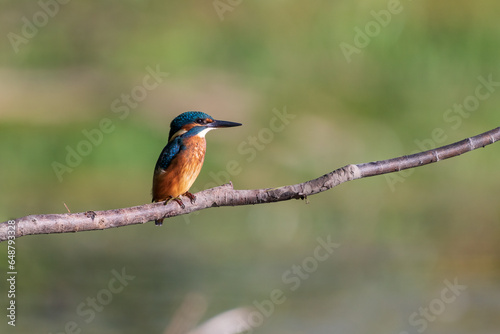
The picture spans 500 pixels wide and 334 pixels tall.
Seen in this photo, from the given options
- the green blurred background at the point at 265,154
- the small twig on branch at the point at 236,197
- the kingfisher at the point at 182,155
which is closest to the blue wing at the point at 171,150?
the kingfisher at the point at 182,155

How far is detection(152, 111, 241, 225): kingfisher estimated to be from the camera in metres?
2.89

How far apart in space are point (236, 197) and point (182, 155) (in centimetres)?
67

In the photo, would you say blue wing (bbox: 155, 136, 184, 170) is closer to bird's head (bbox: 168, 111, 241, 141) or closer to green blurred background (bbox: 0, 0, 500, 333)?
bird's head (bbox: 168, 111, 241, 141)

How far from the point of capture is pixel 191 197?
2.48 metres

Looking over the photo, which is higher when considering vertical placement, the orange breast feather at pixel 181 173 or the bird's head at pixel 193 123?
the bird's head at pixel 193 123

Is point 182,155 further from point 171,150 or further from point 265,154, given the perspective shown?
point 265,154

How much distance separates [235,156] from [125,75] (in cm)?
133

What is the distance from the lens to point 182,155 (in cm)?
298

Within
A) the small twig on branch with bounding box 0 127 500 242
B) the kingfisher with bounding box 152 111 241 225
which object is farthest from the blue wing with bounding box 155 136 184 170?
the small twig on branch with bounding box 0 127 500 242

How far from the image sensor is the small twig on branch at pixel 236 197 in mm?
2139

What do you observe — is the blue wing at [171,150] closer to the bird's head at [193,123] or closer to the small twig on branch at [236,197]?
the bird's head at [193,123]

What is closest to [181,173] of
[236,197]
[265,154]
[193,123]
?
[193,123]

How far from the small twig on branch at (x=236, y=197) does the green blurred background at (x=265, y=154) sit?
2799mm

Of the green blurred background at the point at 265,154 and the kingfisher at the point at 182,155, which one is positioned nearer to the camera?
the kingfisher at the point at 182,155
